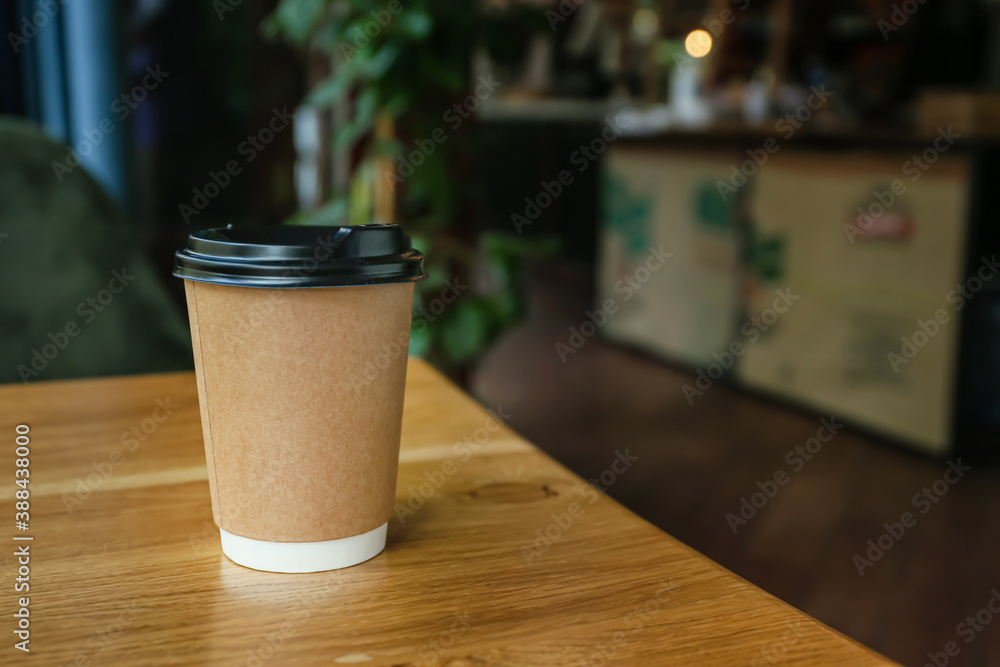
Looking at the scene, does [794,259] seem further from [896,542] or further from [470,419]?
[470,419]

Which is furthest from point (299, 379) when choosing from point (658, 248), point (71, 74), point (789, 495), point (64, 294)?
point (658, 248)

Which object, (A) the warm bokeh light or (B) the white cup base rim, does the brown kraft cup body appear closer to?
(B) the white cup base rim

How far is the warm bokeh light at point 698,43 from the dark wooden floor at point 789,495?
8.91 ft

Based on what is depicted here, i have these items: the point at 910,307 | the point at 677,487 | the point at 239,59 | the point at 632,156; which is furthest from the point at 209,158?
the point at 632,156

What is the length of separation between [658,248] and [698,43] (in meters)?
2.49

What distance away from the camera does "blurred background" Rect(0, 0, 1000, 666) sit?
1.68m

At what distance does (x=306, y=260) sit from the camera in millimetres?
430

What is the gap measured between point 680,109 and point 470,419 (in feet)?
17.2

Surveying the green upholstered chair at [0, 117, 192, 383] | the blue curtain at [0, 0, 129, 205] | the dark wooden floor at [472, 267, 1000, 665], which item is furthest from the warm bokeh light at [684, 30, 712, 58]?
the green upholstered chair at [0, 117, 192, 383]

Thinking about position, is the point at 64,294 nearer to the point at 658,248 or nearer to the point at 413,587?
the point at 413,587

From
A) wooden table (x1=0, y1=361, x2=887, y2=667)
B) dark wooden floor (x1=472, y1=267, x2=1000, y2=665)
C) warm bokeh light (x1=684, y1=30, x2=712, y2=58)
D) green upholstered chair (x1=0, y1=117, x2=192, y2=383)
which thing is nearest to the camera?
wooden table (x1=0, y1=361, x2=887, y2=667)

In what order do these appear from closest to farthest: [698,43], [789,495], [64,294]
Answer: [64,294] → [789,495] → [698,43]

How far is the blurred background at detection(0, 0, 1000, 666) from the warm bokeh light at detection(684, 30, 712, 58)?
107cm

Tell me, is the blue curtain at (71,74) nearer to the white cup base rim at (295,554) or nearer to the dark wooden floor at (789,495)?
the dark wooden floor at (789,495)
